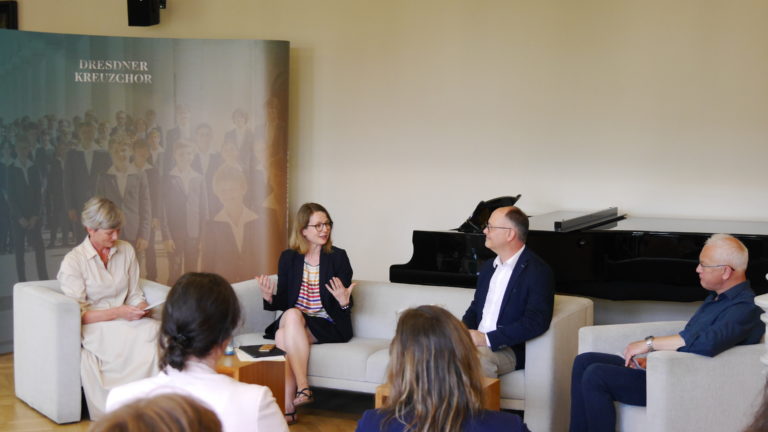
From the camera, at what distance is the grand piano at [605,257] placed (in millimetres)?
5461

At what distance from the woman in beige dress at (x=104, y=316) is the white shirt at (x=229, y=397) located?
103 inches

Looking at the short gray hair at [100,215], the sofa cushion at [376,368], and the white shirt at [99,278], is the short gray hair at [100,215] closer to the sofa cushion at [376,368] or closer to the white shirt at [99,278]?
the white shirt at [99,278]

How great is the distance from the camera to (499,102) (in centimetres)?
749

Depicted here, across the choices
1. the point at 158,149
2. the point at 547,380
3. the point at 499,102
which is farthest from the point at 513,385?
the point at 158,149

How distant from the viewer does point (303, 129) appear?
8.16 metres

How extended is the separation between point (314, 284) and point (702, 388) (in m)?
2.26

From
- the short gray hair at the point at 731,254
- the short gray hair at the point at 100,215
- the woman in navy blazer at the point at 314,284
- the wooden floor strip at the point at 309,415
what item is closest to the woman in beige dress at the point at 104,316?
the short gray hair at the point at 100,215

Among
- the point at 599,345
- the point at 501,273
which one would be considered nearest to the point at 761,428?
the point at 599,345

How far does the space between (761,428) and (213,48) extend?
6632 mm

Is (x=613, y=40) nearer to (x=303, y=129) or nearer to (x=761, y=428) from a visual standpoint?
(x=303, y=129)

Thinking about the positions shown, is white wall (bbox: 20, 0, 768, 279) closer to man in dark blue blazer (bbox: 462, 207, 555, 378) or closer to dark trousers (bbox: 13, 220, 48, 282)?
dark trousers (bbox: 13, 220, 48, 282)

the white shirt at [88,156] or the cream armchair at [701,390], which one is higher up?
the white shirt at [88,156]

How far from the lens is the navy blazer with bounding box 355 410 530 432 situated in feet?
7.83

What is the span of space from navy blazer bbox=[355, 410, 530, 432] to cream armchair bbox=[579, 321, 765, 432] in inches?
62.6
